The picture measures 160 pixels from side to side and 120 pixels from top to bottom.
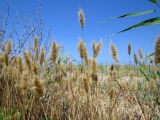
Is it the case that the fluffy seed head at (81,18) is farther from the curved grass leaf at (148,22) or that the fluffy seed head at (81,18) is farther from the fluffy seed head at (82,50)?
the curved grass leaf at (148,22)

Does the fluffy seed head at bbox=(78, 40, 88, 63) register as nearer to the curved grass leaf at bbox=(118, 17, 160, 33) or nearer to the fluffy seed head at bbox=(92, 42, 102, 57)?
the fluffy seed head at bbox=(92, 42, 102, 57)

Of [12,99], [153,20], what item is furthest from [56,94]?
[153,20]

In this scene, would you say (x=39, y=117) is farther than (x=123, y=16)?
Yes

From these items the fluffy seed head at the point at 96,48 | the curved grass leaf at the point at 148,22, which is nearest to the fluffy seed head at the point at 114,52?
the fluffy seed head at the point at 96,48

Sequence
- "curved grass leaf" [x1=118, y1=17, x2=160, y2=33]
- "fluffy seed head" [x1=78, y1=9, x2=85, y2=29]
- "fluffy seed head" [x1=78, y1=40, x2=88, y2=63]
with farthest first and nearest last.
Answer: "fluffy seed head" [x1=78, y1=9, x2=85, y2=29]
"fluffy seed head" [x1=78, y1=40, x2=88, y2=63]
"curved grass leaf" [x1=118, y1=17, x2=160, y2=33]

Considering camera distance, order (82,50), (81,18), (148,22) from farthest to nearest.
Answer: (81,18) < (82,50) < (148,22)

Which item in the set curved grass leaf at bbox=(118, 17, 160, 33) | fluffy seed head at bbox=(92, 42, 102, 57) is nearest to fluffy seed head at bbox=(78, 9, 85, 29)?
fluffy seed head at bbox=(92, 42, 102, 57)

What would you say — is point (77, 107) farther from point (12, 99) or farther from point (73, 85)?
point (12, 99)

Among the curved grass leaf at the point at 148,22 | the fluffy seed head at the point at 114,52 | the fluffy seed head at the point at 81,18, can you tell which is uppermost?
the fluffy seed head at the point at 81,18

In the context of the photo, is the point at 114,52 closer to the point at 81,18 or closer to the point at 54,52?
the point at 81,18

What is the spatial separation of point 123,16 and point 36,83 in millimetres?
555

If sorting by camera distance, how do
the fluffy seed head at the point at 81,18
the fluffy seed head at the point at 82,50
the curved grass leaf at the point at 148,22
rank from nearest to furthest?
1. the curved grass leaf at the point at 148,22
2. the fluffy seed head at the point at 82,50
3. the fluffy seed head at the point at 81,18

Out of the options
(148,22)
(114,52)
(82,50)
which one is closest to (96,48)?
(82,50)

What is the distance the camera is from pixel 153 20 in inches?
52.5
